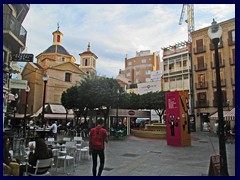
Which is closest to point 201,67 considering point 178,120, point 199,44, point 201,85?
point 201,85

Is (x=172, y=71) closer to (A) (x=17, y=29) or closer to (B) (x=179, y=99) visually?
(B) (x=179, y=99)

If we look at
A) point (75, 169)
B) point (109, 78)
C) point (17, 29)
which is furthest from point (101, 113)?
point (75, 169)

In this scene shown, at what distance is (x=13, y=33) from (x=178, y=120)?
35.4ft

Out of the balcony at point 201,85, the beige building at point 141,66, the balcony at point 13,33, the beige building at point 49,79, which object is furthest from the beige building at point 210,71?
the beige building at point 141,66

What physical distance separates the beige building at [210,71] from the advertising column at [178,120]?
18.4 metres

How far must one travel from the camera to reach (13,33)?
12.2m

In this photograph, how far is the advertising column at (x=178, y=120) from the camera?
47.4 feet

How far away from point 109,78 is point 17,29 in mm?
12250

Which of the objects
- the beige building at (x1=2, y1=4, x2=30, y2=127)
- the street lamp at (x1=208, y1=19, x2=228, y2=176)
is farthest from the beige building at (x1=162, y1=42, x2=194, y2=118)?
the street lamp at (x1=208, y1=19, x2=228, y2=176)

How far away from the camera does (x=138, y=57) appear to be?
74125 millimetres

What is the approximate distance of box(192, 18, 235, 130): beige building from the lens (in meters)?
32.5

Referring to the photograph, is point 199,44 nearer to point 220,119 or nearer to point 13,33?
point 13,33

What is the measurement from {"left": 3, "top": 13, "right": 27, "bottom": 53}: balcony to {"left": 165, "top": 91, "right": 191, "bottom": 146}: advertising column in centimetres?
969
